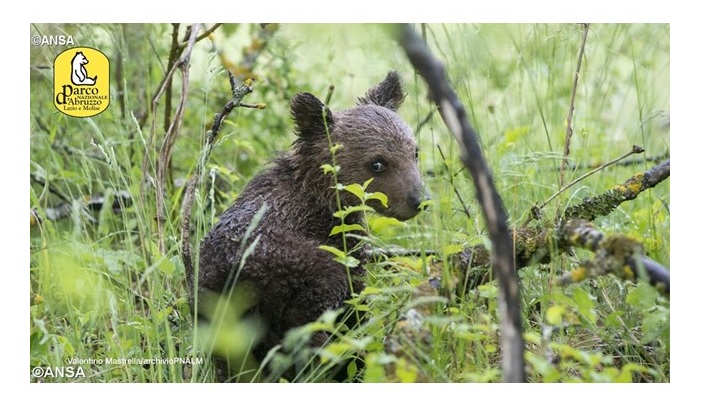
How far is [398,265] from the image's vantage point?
351 centimetres

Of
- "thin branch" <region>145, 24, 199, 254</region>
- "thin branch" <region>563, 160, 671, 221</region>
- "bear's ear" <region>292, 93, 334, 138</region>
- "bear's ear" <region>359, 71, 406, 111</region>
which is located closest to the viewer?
"thin branch" <region>563, 160, 671, 221</region>

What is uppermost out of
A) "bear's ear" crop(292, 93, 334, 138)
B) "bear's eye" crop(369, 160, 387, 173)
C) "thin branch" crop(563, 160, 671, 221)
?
"bear's ear" crop(292, 93, 334, 138)

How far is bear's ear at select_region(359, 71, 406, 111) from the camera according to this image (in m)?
4.14

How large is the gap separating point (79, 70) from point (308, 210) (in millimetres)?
1050

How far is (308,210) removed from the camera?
3.67 m

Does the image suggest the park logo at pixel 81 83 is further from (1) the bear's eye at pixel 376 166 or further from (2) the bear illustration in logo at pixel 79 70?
(1) the bear's eye at pixel 376 166

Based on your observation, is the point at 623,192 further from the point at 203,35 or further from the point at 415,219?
the point at 203,35

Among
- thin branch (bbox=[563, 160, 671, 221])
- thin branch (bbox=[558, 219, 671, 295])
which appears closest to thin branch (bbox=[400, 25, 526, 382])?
thin branch (bbox=[558, 219, 671, 295])

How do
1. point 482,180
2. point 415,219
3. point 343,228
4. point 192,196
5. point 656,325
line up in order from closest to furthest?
point 482,180 → point 656,325 → point 343,228 → point 192,196 → point 415,219

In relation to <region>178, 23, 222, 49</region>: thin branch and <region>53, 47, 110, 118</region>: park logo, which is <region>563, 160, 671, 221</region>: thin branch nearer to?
<region>178, 23, 222, 49</region>: thin branch

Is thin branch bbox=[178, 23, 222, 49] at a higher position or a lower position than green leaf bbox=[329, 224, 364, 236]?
higher

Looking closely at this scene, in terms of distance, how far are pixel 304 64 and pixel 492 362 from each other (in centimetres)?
267

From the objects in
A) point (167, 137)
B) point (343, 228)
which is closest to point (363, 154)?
point (343, 228)

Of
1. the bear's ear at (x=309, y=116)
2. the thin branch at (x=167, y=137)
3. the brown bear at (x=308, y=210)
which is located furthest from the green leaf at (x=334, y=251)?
the thin branch at (x=167, y=137)
